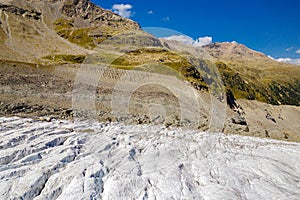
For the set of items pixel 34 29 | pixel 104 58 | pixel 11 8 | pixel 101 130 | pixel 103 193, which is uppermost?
pixel 11 8

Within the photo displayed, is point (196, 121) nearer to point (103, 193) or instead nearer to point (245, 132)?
point (245, 132)

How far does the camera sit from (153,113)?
23.7 metres

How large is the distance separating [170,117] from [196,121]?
2.85 meters

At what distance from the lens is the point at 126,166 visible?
12.3m

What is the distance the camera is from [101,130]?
16.5m

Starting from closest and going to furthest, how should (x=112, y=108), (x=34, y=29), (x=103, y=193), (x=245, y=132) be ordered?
(x=103, y=193), (x=112, y=108), (x=245, y=132), (x=34, y=29)

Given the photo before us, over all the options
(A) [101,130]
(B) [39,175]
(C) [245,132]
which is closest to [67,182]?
(B) [39,175]

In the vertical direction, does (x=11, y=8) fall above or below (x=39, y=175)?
above

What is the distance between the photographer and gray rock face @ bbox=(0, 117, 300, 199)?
10148 mm

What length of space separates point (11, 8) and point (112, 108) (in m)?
152

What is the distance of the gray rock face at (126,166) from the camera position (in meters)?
10.1

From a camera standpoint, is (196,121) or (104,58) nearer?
(196,121)

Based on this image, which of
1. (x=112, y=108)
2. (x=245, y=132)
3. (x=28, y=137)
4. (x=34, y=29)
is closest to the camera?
(x=28, y=137)

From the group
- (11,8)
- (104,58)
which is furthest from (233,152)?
(11,8)
